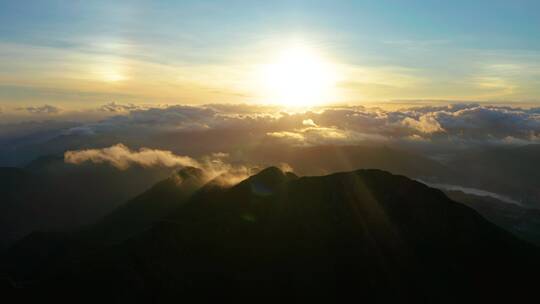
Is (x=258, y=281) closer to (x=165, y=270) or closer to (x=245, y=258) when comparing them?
(x=245, y=258)

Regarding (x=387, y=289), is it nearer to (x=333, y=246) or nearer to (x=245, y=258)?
(x=333, y=246)

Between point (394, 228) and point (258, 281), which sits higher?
point (394, 228)

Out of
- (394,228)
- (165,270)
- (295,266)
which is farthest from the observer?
(394,228)

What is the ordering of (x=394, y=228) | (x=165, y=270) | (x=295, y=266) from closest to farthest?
1. (x=165, y=270)
2. (x=295, y=266)
3. (x=394, y=228)

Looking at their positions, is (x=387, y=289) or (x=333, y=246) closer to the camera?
(x=387, y=289)

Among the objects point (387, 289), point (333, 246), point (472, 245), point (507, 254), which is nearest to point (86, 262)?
point (333, 246)

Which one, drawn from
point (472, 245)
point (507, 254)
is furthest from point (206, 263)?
point (507, 254)
